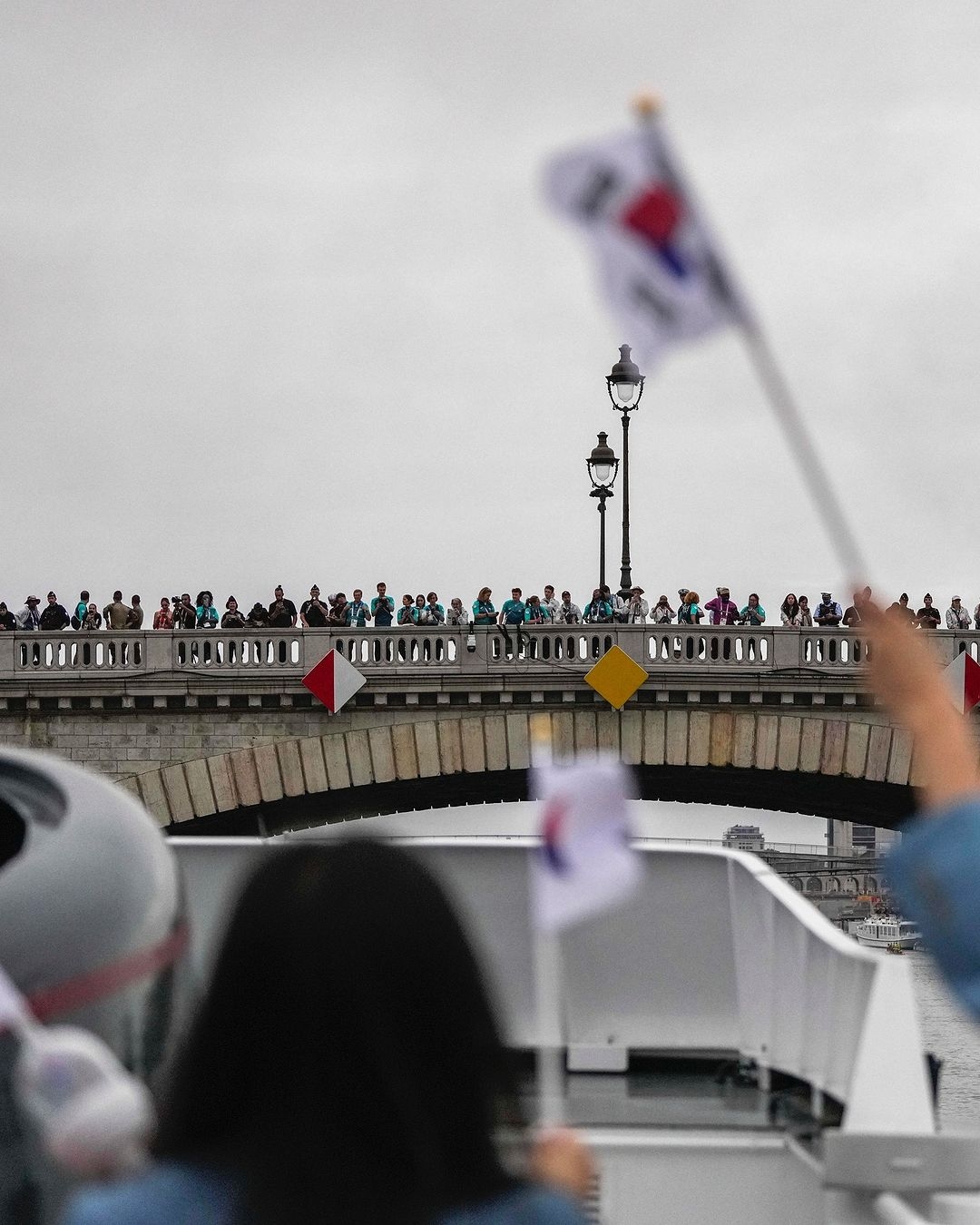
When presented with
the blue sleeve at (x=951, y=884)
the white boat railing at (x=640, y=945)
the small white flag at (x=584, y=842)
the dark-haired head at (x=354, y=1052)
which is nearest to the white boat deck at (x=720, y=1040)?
the white boat railing at (x=640, y=945)

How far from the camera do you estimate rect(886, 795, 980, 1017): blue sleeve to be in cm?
183

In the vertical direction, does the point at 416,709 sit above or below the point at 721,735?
above

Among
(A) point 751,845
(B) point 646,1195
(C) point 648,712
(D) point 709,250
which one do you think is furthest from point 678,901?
(A) point 751,845

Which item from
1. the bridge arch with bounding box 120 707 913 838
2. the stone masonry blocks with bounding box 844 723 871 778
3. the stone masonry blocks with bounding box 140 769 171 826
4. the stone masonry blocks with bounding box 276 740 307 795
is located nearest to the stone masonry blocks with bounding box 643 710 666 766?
the bridge arch with bounding box 120 707 913 838

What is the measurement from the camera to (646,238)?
7.63ft

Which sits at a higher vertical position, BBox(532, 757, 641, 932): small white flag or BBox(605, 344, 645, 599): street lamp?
BBox(605, 344, 645, 599): street lamp

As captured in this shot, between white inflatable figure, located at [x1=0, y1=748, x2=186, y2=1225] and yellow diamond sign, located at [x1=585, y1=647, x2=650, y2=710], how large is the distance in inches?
950

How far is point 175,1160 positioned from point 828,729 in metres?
29.6

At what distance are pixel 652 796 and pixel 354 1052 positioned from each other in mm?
36569

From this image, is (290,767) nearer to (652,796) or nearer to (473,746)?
(473,746)

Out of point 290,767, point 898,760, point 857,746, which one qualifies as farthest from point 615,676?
point 290,767

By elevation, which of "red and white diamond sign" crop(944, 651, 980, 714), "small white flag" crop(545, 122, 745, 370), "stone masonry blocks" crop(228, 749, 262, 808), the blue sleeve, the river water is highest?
"red and white diamond sign" crop(944, 651, 980, 714)

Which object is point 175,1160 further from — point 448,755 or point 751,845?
point 751,845

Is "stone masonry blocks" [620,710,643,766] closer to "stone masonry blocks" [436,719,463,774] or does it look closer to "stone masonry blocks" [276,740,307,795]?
"stone masonry blocks" [436,719,463,774]
